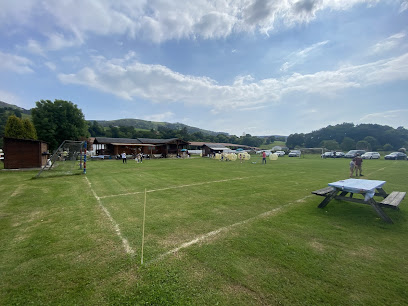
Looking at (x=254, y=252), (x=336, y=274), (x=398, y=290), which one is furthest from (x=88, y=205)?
(x=398, y=290)

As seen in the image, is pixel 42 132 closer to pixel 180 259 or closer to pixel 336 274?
pixel 180 259

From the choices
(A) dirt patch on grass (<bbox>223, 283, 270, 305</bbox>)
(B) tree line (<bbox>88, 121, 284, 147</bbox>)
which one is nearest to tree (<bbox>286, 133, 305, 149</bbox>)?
(B) tree line (<bbox>88, 121, 284, 147</bbox>)

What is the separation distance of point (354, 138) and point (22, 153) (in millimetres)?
120152

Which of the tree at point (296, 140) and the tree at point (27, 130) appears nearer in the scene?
the tree at point (27, 130)

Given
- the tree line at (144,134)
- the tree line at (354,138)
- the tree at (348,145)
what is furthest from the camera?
the tree at (348,145)

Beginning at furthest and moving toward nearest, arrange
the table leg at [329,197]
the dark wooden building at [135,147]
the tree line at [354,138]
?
the tree line at [354,138]
the dark wooden building at [135,147]
the table leg at [329,197]

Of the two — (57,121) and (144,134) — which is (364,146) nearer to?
(144,134)

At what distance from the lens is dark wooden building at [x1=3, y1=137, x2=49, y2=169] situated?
1504 centimetres

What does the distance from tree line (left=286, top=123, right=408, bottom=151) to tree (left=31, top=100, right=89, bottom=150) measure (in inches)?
3460

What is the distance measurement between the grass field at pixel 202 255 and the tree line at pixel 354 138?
286 ft

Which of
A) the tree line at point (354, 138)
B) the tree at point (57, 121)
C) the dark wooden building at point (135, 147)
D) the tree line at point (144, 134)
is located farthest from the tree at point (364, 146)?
the tree at point (57, 121)

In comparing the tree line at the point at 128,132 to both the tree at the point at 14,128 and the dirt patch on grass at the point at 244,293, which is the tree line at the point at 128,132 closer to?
the tree at the point at 14,128

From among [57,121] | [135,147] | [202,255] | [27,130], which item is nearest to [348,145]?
[135,147]

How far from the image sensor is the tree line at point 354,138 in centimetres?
7636
